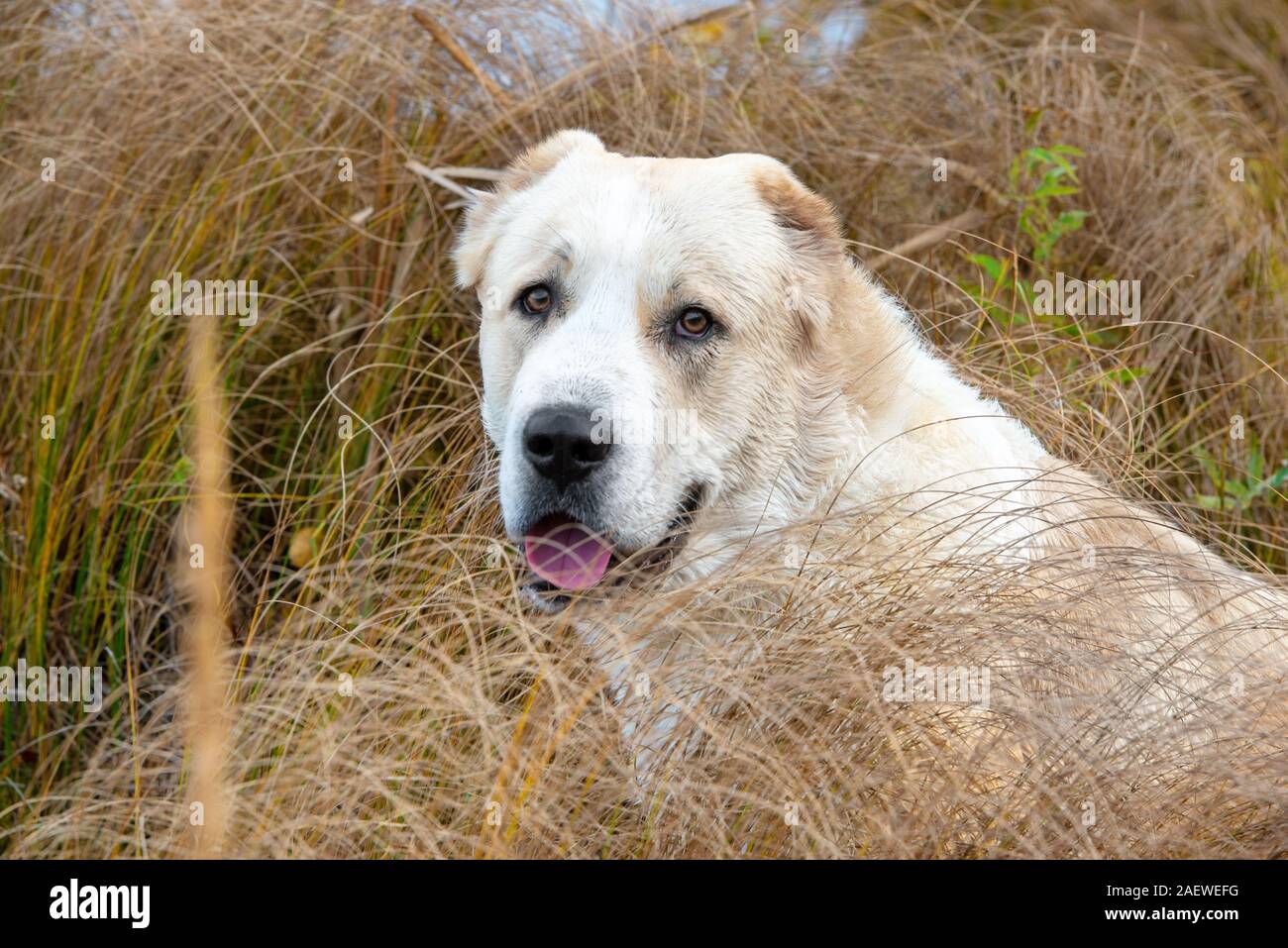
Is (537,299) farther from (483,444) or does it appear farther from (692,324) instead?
(483,444)

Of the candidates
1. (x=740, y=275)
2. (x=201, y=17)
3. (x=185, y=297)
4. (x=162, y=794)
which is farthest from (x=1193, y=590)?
(x=201, y=17)

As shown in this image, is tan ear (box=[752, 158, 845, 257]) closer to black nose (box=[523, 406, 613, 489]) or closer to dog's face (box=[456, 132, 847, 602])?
dog's face (box=[456, 132, 847, 602])

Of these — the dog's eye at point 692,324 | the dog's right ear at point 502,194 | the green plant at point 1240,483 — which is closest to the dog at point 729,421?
the dog's eye at point 692,324

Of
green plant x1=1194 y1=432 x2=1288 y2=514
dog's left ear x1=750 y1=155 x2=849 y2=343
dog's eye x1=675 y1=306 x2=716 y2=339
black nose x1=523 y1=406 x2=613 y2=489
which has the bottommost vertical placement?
green plant x1=1194 y1=432 x2=1288 y2=514

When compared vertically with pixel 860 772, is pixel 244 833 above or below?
below

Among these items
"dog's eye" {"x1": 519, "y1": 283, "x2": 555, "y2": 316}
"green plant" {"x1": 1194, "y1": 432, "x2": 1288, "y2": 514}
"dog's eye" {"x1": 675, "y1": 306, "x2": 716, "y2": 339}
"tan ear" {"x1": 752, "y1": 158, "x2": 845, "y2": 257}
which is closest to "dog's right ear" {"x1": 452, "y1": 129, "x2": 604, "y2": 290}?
"dog's eye" {"x1": 519, "y1": 283, "x2": 555, "y2": 316}

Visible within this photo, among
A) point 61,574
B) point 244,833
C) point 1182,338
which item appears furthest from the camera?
point 1182,338

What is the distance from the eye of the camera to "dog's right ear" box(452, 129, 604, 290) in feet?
11.8

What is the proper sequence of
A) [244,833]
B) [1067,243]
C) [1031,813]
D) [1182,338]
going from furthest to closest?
1. [1067,243]
2. [1182,338]
3. [244,833]
4. [1031,813]

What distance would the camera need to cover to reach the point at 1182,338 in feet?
17.1

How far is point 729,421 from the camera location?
319 cm

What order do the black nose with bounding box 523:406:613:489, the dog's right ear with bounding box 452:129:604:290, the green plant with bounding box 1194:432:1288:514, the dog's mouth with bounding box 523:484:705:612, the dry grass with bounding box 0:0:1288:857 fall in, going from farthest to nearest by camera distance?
the green plant with bounding box 1194:432:1288:514 < the dog's right ear with bounding box 452:129:604:290 < the dog's mouth with bounding box 523:484:705:612 < the black nose with bounding box 523:406:613:489 < the dry grass with bounding box 0:0:1288:857
